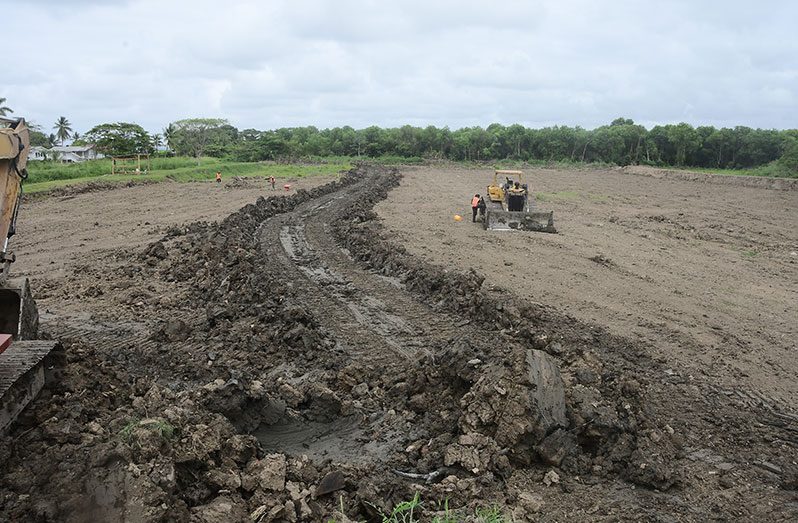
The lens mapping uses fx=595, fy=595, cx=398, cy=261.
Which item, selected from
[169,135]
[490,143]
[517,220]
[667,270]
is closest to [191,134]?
[169,135]

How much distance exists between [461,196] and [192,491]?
90.8ft

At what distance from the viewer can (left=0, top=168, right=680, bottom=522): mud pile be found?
4188 mm

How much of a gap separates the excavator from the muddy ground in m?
0.21

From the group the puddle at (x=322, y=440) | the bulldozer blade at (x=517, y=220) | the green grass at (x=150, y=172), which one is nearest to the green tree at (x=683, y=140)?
the green grass at (x=150, y=172)

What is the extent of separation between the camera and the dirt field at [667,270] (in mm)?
9023

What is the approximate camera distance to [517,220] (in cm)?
1920

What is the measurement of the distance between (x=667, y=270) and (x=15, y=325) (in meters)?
13.1

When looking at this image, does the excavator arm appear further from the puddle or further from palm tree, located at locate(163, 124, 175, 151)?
palm tree, located at locate(163, 124, 175, 151)

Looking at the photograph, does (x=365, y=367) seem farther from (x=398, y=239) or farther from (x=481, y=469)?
(x=398, y=239)

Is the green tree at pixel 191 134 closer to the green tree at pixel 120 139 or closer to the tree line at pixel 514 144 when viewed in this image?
the tree line at pixel 514 144

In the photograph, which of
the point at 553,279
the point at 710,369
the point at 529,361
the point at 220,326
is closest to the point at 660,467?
the point at 529,361

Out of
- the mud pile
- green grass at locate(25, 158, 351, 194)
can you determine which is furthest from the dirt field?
green grass at locate(25, 158, 351, 194)

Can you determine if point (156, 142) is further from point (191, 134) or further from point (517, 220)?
point (517, 220)

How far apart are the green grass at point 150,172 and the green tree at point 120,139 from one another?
6.44 meters
